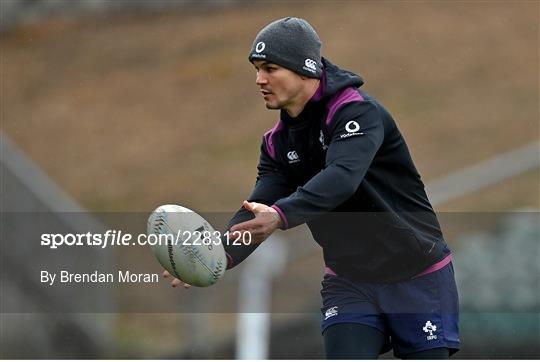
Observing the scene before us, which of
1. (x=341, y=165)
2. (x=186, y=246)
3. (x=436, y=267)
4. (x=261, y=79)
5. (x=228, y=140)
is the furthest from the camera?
(x=228, y=140)

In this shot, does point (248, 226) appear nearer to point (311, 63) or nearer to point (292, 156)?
point (292, 156)

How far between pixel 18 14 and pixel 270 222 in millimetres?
14945

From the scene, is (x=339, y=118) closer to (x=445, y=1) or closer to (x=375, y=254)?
(x=375, y=254)

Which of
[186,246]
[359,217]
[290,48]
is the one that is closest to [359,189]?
[359,217]

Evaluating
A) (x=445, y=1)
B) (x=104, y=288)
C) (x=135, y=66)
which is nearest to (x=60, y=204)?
(x=104, y=288)

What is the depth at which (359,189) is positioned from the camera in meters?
5.28

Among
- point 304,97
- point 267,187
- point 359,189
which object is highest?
point 304,97

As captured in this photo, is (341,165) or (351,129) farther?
(351,129)

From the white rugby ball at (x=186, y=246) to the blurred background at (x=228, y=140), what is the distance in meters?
5.99

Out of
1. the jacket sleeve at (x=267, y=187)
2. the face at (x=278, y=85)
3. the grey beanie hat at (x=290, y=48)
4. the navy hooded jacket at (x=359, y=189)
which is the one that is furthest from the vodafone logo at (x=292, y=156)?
the grey beanie hat at (x=290, y=48)

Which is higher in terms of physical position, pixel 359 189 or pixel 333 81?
pixel 333 81

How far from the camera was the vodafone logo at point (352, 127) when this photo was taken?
5.07 m

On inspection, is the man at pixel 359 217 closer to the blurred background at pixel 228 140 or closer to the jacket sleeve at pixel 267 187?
the jacket sleeve at pixel 267 187

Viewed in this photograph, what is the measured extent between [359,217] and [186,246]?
30.2 inches
